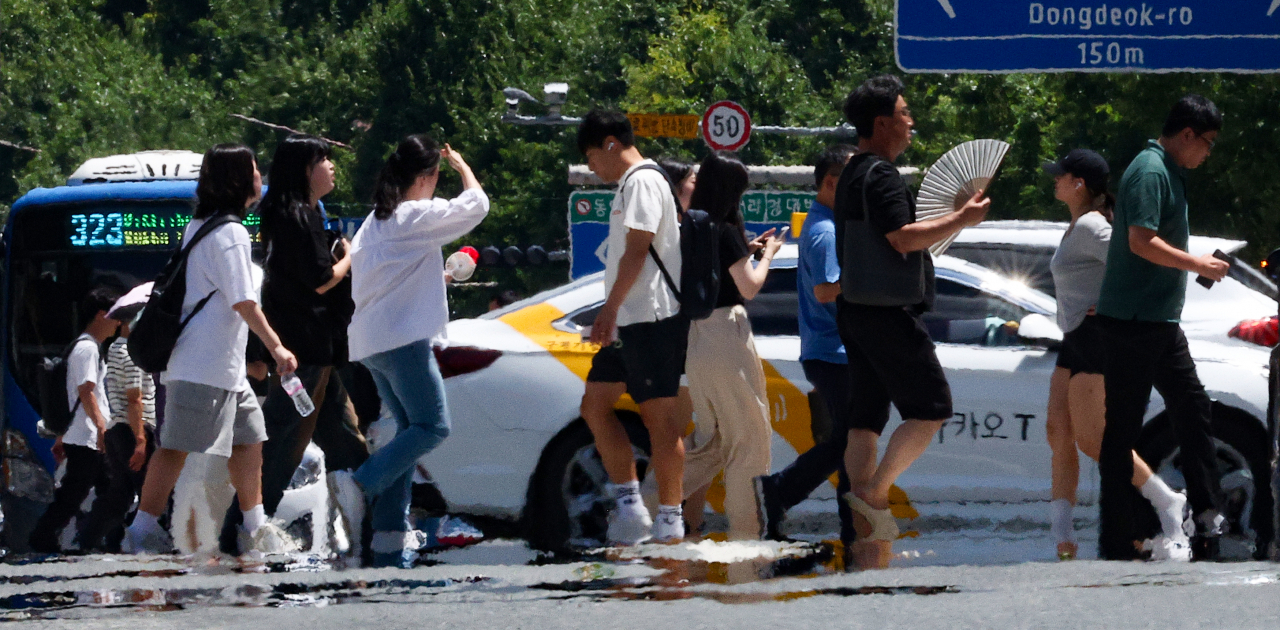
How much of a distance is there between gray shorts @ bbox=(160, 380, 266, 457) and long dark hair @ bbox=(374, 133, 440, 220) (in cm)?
94

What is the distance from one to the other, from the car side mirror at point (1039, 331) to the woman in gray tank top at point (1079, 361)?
0.51 feet

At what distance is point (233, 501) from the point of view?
7762mm

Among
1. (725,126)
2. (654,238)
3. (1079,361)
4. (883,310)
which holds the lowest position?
(1079,361)

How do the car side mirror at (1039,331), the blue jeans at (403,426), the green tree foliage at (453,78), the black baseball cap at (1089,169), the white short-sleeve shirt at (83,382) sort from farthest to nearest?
the green tree foliage at (453,78)
the white short-sleeve shirt at (83,382)
the car side mirror at (1039,331)
the black baseball cap at (1089,169)
the blue jeans at (403,426)

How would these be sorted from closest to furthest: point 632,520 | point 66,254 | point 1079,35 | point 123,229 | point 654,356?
point 654,356 → point 632,520 → point 1079,35 → point 66,254 → point 123,229

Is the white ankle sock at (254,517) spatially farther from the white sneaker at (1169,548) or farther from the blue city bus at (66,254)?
the blue city bus at (66,254)

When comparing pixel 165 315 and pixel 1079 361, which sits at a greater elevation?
pixel 165 315

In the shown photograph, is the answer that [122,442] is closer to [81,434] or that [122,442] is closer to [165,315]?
[81,434]

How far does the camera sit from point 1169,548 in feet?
23.3

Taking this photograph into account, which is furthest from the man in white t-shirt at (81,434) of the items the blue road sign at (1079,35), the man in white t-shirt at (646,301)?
the blue road sign at (1079,35)

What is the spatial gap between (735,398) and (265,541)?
1.91m

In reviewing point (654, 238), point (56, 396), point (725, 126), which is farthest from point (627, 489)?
point (725, 126)

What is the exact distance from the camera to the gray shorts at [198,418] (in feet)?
22.5

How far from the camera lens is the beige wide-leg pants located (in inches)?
286
